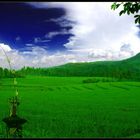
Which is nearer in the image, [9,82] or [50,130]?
[50,130]

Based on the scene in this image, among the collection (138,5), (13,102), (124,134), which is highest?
(138,5)

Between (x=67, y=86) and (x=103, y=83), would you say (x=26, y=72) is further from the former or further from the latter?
(x=103, y=83)

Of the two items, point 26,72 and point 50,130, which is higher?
point 26,72

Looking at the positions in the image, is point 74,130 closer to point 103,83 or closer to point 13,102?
point 13,102

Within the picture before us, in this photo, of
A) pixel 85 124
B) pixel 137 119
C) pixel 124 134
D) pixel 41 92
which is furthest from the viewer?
pixel 41 92

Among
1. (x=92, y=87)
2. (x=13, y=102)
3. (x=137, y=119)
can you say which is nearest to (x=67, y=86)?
(x=92, y=87)

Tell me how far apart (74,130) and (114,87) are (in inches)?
1051

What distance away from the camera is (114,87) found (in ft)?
134

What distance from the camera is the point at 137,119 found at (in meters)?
18.3

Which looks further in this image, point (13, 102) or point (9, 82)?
point (9, 82)

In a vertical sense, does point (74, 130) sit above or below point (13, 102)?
below

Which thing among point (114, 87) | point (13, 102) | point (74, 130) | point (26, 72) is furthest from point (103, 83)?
point (13, 102)

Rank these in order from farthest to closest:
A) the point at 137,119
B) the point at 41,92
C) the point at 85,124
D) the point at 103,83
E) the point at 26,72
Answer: the point at 103,83 < the point at 26,72 < the point at 41,92 < the point at 137,119 < the point at 85,124

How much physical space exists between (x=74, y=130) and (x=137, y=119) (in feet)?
15.2
